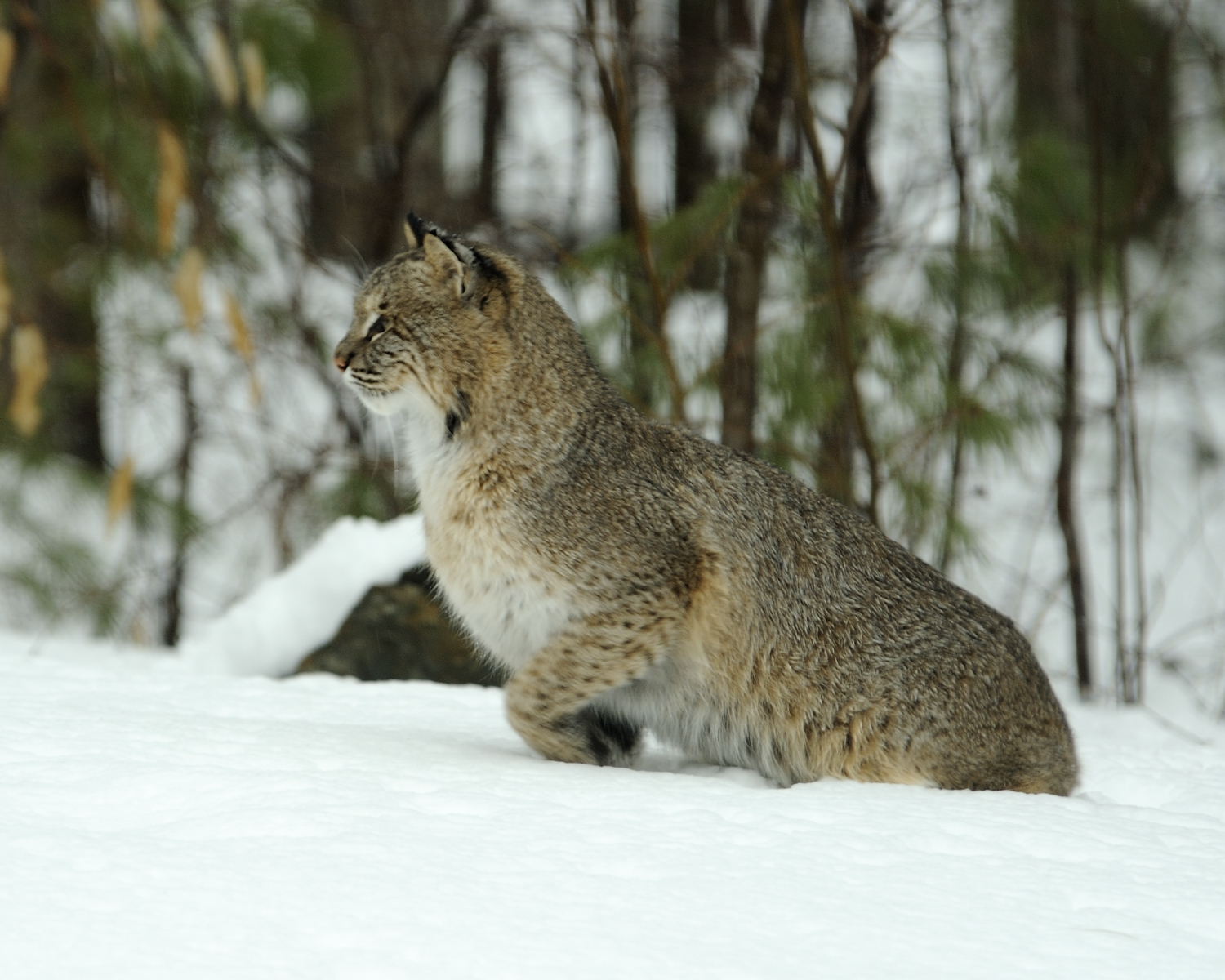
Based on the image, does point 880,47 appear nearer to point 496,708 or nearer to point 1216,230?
point 496,708

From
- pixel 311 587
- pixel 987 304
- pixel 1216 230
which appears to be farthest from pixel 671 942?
pixel 1216 230

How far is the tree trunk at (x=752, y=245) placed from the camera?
22.0 ft

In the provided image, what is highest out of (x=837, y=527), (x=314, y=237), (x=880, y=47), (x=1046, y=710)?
(x=314, y=237)

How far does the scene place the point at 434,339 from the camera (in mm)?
3834

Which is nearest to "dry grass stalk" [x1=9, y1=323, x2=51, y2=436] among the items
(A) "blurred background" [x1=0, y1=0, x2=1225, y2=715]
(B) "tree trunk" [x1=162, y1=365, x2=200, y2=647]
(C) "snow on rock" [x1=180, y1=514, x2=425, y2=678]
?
(A) "blurred background" [x1=0, y1=0, x2=1225, y2=715]

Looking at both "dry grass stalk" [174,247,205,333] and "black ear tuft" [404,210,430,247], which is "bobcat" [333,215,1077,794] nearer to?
"black ear tuft" [404,210,430,247]

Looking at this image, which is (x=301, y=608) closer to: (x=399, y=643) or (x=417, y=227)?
(x=399, y=643)

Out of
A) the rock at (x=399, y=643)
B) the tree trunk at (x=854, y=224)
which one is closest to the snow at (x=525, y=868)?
the rock at (x=399, y=643)

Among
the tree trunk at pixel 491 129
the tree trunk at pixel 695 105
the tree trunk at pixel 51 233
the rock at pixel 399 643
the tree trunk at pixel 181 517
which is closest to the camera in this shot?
the rock at pixel 399 643

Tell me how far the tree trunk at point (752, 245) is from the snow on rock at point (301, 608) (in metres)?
1.77

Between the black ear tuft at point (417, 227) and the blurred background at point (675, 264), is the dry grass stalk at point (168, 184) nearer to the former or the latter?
the blurred background at point (675, 264)

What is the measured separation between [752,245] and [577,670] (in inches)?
148

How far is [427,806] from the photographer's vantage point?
9.43 feet

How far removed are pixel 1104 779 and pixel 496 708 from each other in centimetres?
203
